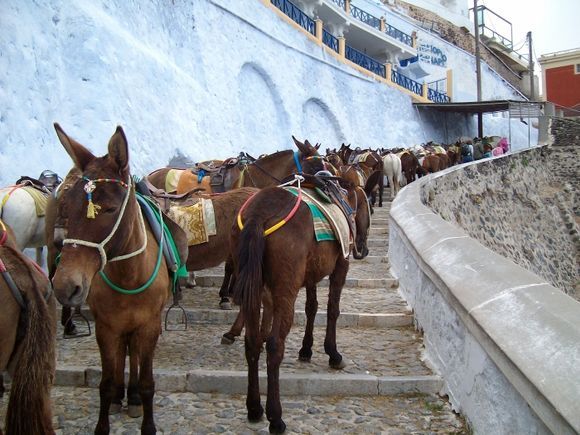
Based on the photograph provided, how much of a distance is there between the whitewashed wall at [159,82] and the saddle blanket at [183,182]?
5.79 ft

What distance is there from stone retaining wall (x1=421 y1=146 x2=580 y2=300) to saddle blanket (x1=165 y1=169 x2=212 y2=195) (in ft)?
15.6

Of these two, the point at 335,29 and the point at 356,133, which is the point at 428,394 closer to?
the point at 356,133

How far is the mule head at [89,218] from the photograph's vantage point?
2.38 meters

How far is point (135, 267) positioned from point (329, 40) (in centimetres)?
2044

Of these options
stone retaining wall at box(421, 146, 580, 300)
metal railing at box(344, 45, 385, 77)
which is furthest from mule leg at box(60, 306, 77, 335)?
metal railing at box(344, 45, 385, 77)

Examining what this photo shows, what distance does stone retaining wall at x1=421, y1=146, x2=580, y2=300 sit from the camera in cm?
1216

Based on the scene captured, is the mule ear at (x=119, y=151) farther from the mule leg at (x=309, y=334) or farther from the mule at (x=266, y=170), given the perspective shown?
the mule at (x=266, y=170)

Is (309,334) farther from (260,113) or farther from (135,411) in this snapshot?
(260,113)

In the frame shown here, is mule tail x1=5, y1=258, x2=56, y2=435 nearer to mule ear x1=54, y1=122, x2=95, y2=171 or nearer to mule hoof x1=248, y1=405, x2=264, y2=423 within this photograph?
mule ear x1=54, y1=122, x2=95, y2=171

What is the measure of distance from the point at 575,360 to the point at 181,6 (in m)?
12.4

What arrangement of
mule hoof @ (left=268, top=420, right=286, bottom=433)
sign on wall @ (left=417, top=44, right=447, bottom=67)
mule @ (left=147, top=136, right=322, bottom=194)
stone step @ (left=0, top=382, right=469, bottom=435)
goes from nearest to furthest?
mule hoof @ (left=268, top=420, right=286, bottom=433) < stone step @ (left=0, top=382, right=469, bottom=435) < mule @ (left=147, top=136, right=322, bottom=194) < sign on wall @ (left=417, top=44, right=447, bottom=67)

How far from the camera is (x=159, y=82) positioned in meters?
10.6

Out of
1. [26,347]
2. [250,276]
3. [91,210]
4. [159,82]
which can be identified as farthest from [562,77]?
[26,347]

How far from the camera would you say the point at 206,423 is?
350cm
